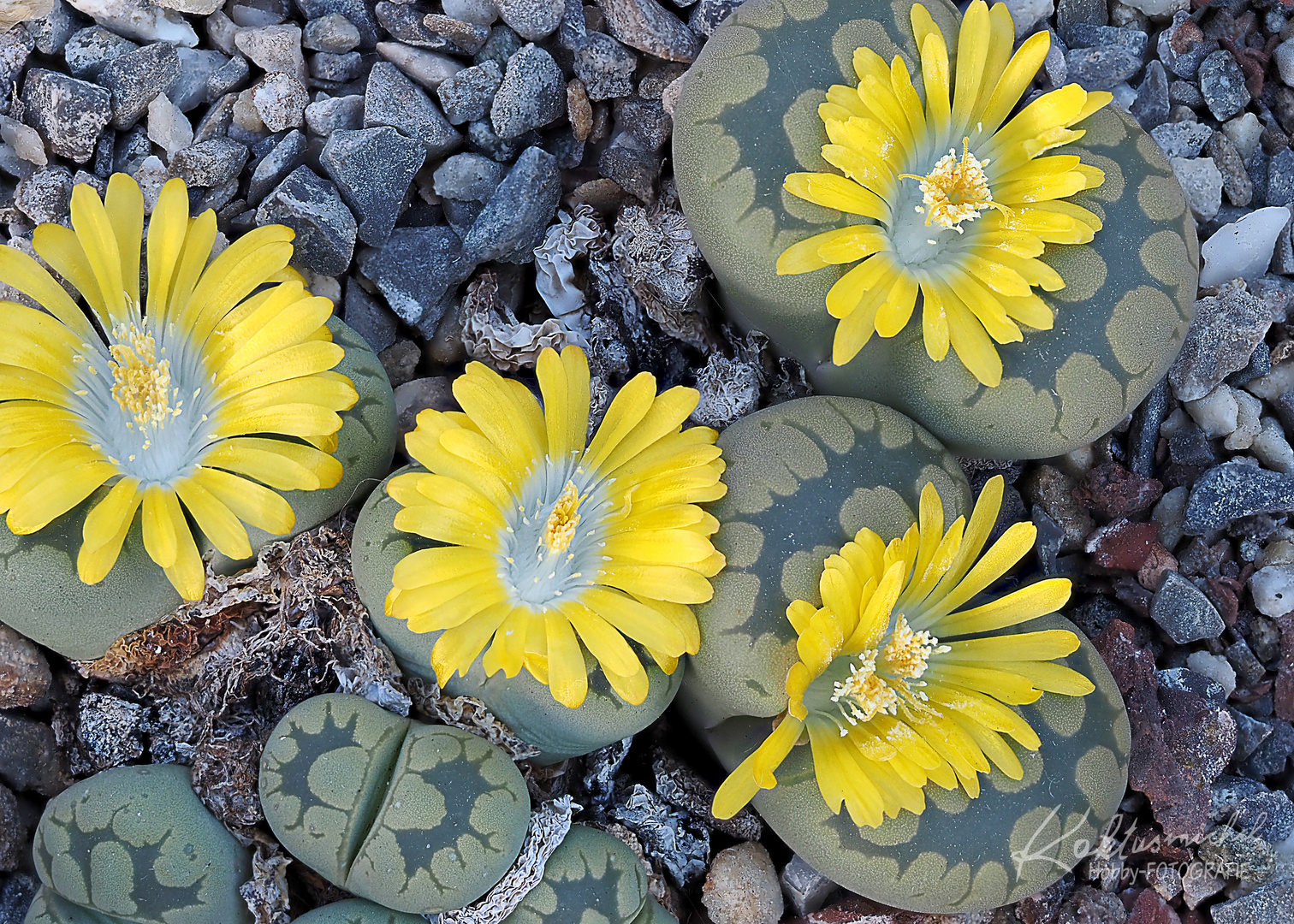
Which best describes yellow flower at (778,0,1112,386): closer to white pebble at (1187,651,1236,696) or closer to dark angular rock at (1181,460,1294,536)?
dark angular rock at (1181,460,1294,536)

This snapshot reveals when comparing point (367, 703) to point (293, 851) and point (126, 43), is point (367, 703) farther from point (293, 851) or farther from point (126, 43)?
point (126, 43)

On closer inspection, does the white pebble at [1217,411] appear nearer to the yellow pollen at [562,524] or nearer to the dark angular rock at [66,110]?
the yellow pollen at [562,524]

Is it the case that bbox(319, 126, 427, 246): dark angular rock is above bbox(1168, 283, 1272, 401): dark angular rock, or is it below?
above

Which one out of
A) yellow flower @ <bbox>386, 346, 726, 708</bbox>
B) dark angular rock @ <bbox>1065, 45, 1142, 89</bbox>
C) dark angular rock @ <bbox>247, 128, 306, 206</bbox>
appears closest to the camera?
yellow flower @ <bbox>386, 346, 726, 708</bbox>

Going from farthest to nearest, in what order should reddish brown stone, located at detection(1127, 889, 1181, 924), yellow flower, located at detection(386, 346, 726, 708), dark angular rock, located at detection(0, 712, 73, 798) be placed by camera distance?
reddish brown stone, located at detection(1127, 889, 1181, 924) < dark angular rock, located at detection(0, 712, 73, 798) < yellow flower, located at detection(386, 346, 726, 708)

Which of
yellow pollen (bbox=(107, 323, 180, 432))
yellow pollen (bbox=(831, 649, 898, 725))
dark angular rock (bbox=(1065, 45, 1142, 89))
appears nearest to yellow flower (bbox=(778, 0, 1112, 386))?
yellow pollen (bbox=(831, 649, 898, 725))

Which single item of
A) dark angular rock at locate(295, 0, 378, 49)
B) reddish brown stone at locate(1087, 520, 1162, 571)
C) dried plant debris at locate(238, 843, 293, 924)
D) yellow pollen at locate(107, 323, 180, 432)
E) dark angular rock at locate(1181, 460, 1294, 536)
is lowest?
dried plant debris at locate(238, 843, 293, 924)

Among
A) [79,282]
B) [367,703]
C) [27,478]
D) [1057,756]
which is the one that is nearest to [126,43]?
[79,282]
